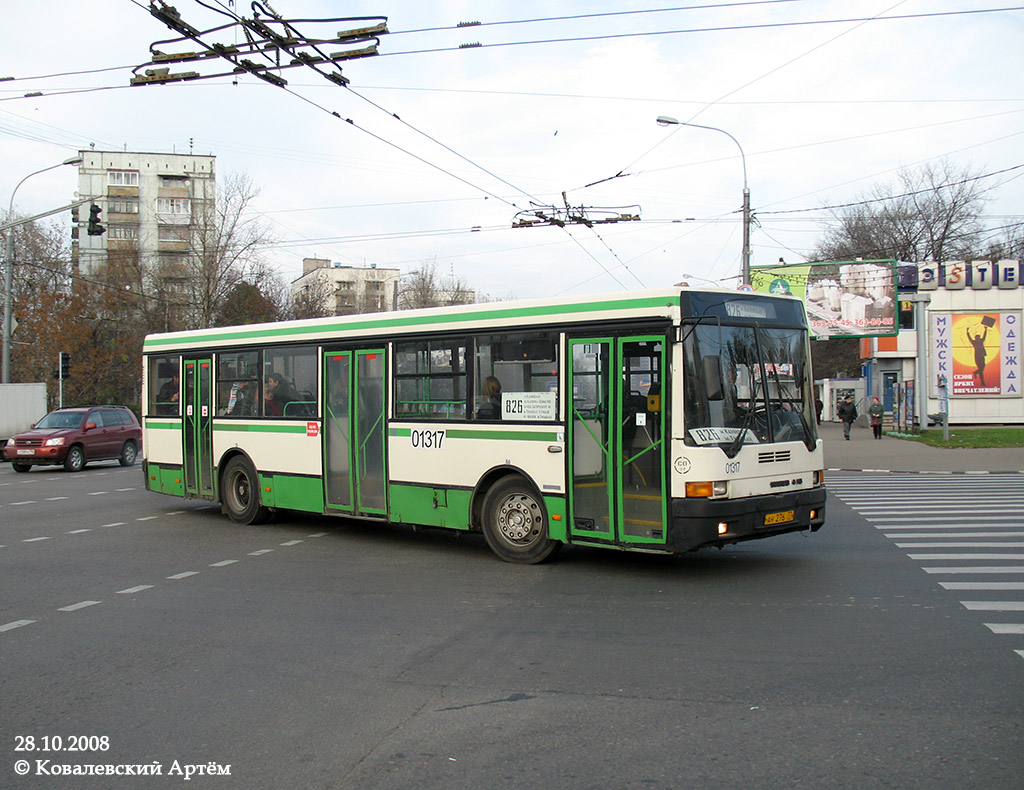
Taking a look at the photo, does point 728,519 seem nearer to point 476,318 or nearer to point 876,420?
point 476,318

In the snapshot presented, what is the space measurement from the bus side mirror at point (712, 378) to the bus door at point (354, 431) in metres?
4.48

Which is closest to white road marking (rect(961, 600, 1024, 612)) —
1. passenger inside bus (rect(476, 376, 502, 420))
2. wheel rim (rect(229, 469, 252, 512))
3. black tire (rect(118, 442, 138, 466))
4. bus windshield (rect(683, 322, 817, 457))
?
bus windshield (rect(683, 322, 817, 457))

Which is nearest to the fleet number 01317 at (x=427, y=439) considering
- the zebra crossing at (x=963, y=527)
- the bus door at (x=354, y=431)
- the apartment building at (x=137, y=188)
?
the bus door at (x=354, y=431)

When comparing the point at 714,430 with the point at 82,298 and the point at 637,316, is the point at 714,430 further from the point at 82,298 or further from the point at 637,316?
the point at 82,298

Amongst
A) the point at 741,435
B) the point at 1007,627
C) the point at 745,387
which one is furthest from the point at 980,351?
the point at 1007,627

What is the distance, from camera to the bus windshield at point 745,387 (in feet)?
27.6

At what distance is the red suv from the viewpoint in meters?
24.2

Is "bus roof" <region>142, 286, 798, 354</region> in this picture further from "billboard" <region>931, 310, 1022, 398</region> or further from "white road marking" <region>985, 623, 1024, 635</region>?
"billboard" <region>931, 310, 1022, 398</region>

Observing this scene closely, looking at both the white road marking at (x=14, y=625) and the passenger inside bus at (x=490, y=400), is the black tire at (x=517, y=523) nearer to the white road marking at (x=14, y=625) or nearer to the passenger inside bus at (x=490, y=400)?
the passenger inside bus at (x=490, y=400)

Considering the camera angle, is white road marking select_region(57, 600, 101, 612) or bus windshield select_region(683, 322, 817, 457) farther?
bus windshield select_region(683, 322, 817, 457)

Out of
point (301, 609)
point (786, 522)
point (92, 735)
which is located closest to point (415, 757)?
point (92, 735)

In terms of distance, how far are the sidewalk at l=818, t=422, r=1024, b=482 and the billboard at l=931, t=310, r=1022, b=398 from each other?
33.0 feet

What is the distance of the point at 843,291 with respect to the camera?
35.4 metres

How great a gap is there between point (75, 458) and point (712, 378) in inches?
851
